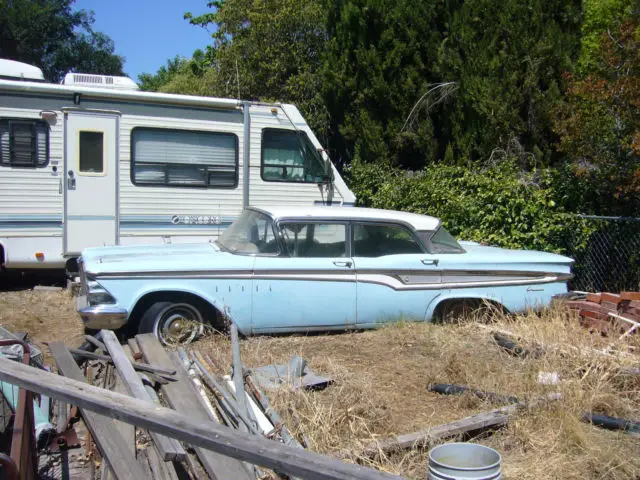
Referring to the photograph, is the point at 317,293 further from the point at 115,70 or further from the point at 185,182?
the point at 115,70

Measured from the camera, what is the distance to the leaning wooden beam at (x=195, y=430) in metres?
1.73

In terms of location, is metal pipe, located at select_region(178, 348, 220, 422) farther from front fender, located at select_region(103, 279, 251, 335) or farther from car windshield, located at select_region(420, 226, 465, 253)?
car windshield, located at select_region(420, 226, 465, 253)

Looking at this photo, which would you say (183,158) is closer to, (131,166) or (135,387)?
(131,166)

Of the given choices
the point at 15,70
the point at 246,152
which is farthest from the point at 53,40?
the point at 246,152

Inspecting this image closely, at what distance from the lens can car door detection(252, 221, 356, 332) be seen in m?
5.96

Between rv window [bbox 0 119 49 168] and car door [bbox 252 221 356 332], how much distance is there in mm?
3941

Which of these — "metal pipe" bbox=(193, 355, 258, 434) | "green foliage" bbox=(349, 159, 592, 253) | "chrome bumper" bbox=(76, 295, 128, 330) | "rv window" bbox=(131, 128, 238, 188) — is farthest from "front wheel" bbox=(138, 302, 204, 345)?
"green foliage" bbox=(349, 159, 592, 253)

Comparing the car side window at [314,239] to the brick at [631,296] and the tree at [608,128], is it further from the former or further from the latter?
the tree at [608,128]

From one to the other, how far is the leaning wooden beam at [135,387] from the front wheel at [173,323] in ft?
2.32

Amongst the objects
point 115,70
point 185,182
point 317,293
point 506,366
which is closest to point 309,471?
point 506,366

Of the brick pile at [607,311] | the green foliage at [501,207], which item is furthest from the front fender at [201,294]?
Result: the green foliage at [501,207]

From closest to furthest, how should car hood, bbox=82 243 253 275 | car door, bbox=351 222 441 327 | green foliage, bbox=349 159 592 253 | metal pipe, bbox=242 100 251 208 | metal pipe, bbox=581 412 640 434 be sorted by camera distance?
metal pipe, bbox=581 412 640 434 < car hood, bbox=82 243 253 275 < car door, bbox=351 222 441 327 < green foliage, bbox=349 159 592 253 < metal pipe, bbox=242 100 251 208

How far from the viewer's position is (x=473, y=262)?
642 cm

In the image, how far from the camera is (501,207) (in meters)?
8.23
